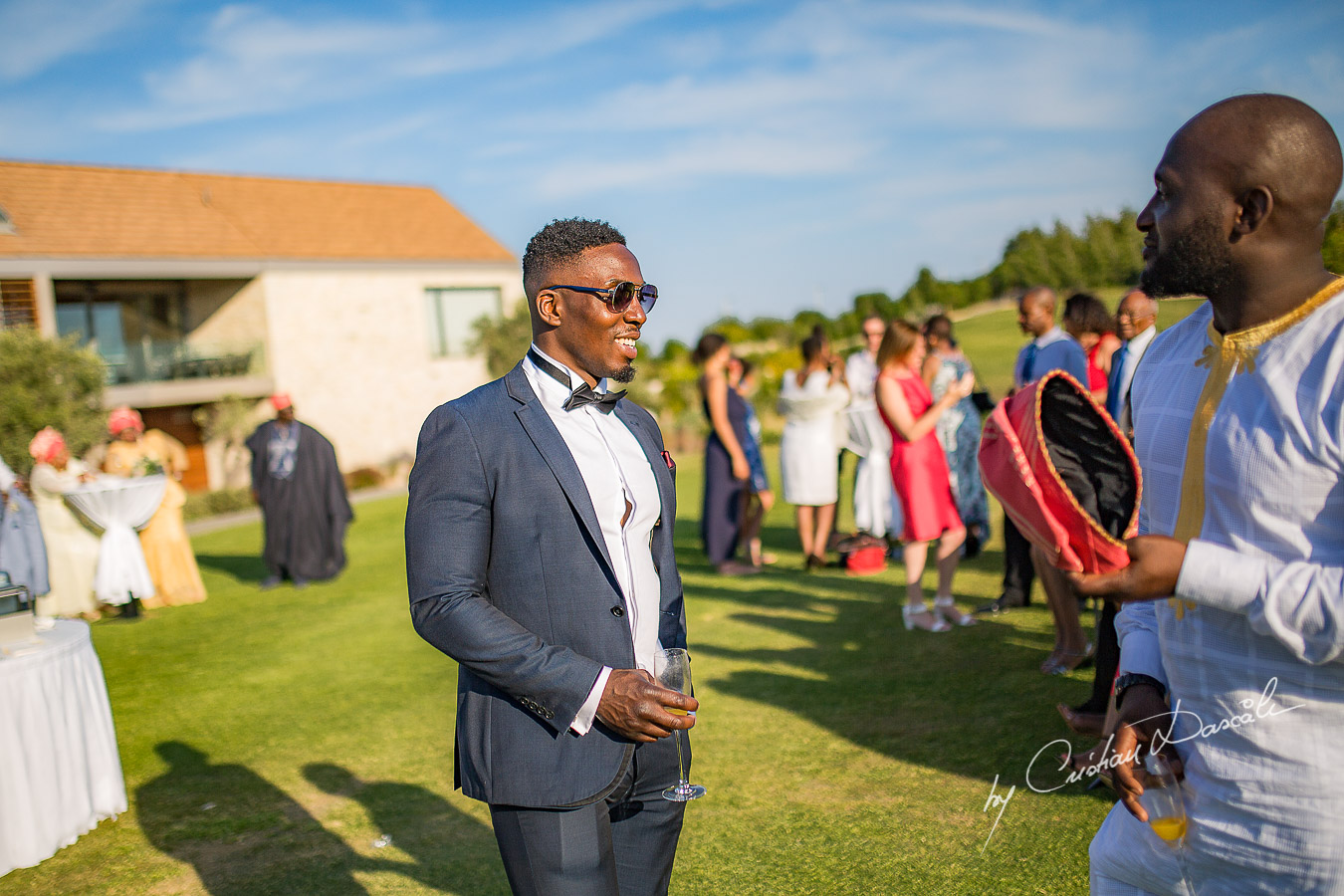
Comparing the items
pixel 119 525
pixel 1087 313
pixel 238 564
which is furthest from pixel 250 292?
pixel 1087 313

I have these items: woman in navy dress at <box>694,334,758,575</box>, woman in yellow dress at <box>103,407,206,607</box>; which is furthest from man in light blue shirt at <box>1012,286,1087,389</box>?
woman in yellow dress at <box>103,407,206,607</box>

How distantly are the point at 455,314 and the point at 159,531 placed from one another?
1783cm

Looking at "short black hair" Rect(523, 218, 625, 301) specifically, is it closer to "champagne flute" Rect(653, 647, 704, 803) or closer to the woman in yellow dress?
"champagne flute" Rect(653, 647, 704, 803)

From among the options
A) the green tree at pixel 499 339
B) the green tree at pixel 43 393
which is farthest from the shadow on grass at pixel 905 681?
the green tree at pixel 499 339

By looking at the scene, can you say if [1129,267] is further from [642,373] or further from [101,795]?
[101,795]

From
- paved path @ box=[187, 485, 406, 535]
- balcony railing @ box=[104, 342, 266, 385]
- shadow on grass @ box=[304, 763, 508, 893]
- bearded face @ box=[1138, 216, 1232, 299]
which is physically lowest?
paved path @ box=[187, 485, 406, 535]

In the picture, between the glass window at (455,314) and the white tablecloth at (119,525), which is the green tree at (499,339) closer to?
the glass window at (455,314)

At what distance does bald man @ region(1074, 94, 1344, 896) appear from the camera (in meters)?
1.48

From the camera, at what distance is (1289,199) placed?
5.15 ft

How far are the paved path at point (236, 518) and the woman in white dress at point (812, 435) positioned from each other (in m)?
9.91

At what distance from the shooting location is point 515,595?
6.90 ft

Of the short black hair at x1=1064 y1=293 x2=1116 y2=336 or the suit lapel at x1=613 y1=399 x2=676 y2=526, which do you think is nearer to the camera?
the suit lapel at x1=613 y1=399 x2=676 y2=526

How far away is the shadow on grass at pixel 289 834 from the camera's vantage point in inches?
153

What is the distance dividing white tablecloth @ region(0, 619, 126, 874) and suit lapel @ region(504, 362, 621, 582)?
338 cm
